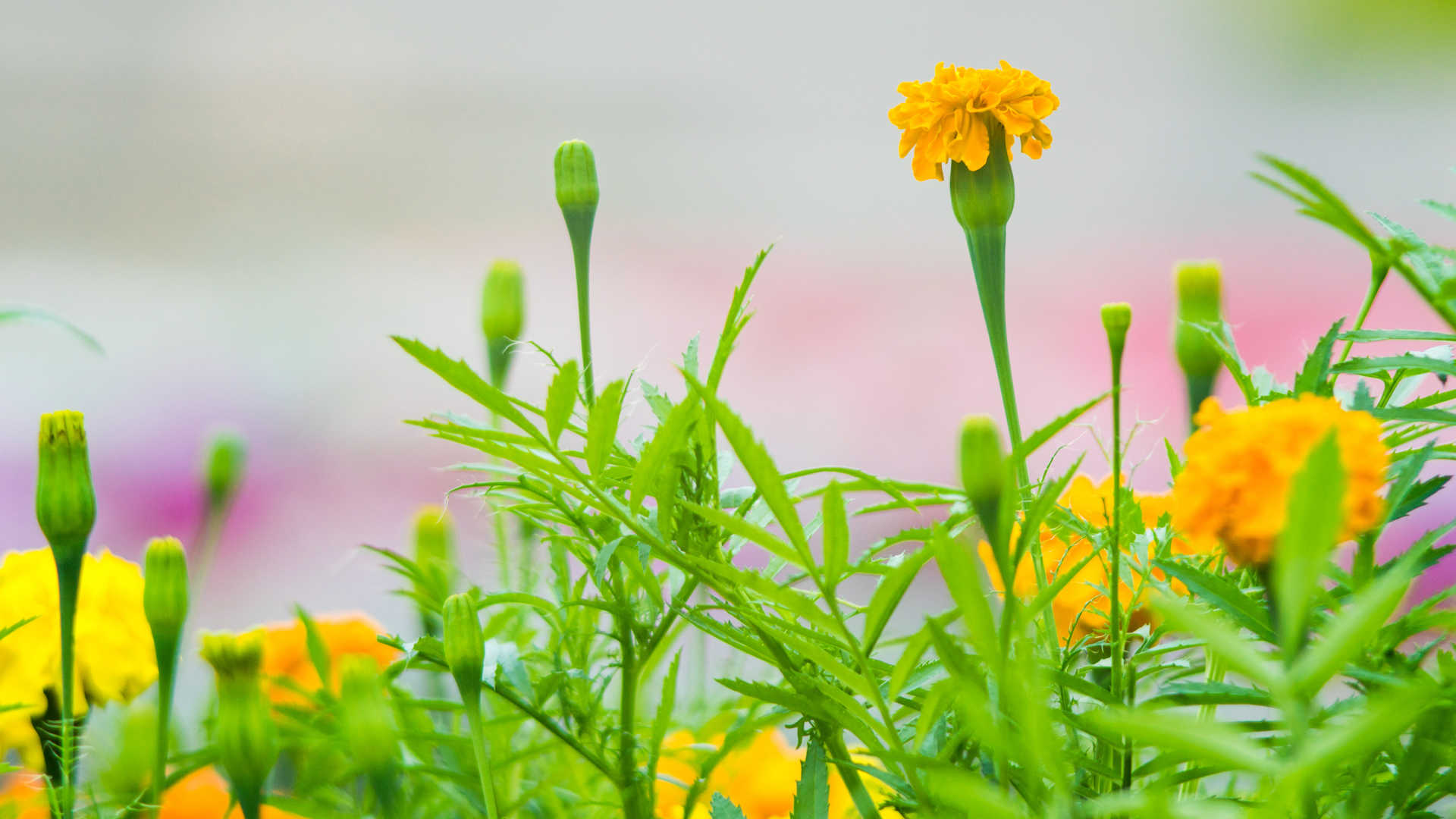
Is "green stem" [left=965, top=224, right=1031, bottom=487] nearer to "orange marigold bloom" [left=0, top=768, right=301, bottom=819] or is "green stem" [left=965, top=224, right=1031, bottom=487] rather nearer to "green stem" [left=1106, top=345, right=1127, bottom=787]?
"green stem" [left=1106, top=345, right=1127, bottom=787]

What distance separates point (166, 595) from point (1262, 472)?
0.16 meters

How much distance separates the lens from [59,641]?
0.76ft

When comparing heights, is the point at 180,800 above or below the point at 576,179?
below

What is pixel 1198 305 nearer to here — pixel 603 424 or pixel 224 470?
pixel 603 424

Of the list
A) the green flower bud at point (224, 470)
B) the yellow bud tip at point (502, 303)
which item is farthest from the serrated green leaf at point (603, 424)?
the green flower bud at point (224, 470)

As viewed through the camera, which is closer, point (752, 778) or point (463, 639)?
point (463, 639)

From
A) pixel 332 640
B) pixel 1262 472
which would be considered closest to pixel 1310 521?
pixel 1262 472

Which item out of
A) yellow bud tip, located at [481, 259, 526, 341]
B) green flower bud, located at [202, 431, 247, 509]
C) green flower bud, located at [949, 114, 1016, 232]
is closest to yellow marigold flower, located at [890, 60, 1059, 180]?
green flower bud, located at [949, 114, 1016, 232]

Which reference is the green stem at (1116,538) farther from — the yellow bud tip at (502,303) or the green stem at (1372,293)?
the yellow bud tip at (502,303)

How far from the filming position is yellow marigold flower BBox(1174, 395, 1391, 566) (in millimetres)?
115

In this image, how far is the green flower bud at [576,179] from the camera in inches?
8.3

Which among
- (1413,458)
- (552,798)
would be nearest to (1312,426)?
(1413,458)

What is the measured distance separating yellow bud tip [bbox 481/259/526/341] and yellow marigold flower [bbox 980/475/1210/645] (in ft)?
0.37

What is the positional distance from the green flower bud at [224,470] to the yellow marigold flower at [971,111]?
226mm
